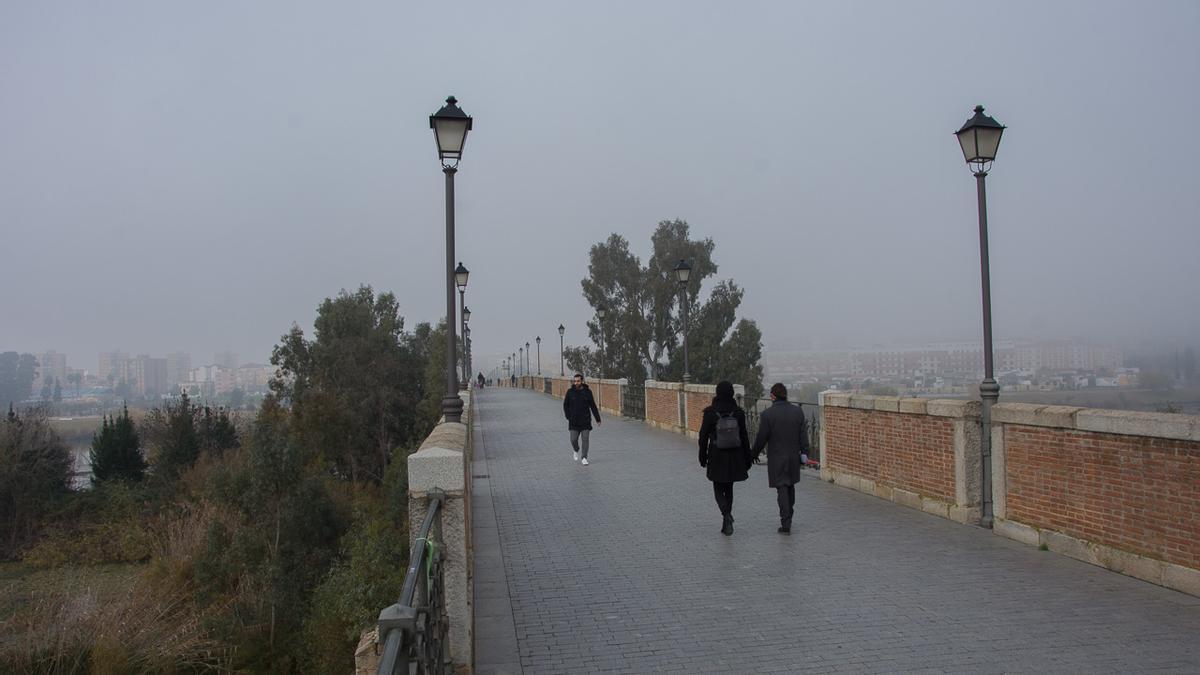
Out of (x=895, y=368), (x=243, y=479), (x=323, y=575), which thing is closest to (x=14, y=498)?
(x=243, y=479)

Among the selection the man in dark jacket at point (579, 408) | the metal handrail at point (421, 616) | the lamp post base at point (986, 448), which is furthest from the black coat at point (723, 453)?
the man in dark jacket at point (579, 408)

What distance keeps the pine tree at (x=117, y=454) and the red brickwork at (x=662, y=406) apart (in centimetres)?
4496

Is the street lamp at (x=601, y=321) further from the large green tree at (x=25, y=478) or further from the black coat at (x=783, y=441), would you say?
the black coat at (x=783, y=441)

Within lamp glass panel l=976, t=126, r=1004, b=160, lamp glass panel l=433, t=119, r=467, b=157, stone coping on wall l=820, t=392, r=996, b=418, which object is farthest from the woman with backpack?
lamp glass panel l=976, t=126, r=1004, b=160

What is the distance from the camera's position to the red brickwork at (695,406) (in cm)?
1964

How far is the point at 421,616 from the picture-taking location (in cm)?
340

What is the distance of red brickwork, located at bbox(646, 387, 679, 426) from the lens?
22.4m

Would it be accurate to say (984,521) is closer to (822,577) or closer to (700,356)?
(822,577)

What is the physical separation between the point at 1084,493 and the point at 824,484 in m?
5.53

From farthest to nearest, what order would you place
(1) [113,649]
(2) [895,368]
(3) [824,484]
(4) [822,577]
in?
(2) [895,368]
(1) [113,649]
(3) [824,484]
(4) [822,577]

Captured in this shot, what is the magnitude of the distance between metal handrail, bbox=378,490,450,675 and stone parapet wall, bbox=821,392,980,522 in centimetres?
661

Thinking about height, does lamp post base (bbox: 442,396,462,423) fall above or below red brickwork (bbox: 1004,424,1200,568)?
above

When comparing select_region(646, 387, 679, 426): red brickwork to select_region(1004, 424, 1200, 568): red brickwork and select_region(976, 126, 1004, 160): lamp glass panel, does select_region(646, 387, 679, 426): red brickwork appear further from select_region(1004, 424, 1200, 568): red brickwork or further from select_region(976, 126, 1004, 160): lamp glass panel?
select_region(1004, 424, 1200, 568): red brickwork

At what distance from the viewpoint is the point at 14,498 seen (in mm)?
47125
